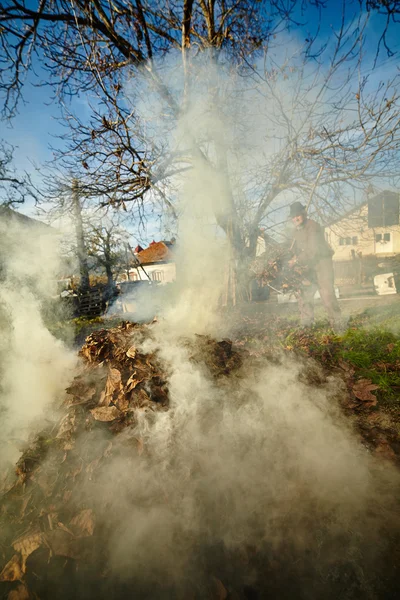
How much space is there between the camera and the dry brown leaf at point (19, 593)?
1.41 m

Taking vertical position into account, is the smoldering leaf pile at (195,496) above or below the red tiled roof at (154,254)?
below

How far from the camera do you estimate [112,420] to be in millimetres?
2379

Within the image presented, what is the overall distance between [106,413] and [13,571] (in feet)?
3.49

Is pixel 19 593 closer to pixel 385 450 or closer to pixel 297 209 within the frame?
pixel 385 450

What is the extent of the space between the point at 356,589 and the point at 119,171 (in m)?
6.19

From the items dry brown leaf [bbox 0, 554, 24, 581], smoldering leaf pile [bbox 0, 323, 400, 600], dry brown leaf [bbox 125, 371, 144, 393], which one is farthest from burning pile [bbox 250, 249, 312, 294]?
dry brown leaf [bbox 0, 554, 24, 581]

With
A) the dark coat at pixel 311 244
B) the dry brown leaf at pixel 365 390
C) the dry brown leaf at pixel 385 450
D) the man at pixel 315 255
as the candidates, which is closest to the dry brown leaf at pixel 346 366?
the dry brown leaf at pixel 365 390

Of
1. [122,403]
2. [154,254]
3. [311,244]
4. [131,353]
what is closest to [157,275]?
[154,254]

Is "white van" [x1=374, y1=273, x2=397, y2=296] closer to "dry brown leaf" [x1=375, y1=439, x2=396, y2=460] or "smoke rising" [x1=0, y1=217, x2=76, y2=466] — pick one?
"dry brown leaf" [x1=375, y1=439, x2=396, y2=460]

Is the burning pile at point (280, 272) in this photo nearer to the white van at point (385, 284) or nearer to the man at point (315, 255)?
the man at point (315, 255)

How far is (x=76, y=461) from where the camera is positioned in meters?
2.13

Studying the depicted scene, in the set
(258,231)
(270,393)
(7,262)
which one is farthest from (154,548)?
(258,231)

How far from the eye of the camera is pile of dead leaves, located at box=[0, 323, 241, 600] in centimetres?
155

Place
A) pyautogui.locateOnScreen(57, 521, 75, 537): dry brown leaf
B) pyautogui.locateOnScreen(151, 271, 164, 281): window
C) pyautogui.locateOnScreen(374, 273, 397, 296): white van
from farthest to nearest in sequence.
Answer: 1. pyautogui.locateOnScreen(151, 271, 164, 281): window
2. pyautogui.locateOnScreen(374, 273, 397, 296): white van
3. pyautogui.locateOnScreen(57, 521, 75, 537): dry brown leaf
